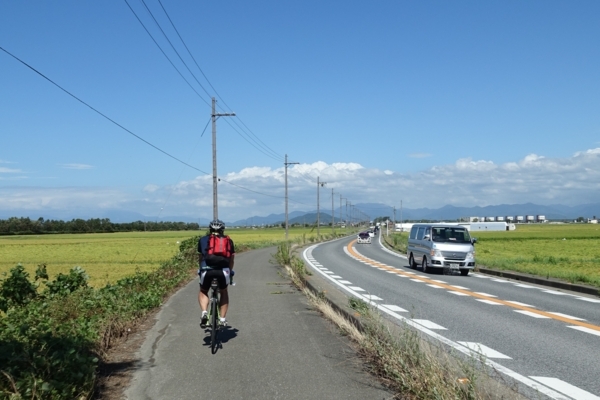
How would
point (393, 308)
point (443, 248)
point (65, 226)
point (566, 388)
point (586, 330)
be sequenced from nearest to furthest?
point (566, 388) < point (586, 330) < point (393, 308) < point (443, 248) < point (65, 226)

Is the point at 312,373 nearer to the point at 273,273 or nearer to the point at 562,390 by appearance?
the point at 562,390

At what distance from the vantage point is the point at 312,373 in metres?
6.50

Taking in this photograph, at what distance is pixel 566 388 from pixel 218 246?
4.58 meters

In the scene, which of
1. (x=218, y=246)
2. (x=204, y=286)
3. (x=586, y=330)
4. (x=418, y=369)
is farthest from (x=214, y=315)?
(x=586, y=330)

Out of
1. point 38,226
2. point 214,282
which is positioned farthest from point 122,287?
point 38,226

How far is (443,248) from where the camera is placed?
941 inches

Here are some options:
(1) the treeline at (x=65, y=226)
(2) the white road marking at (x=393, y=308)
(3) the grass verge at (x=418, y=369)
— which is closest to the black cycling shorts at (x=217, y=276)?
(3) the grass verge at (x=418, y=369)

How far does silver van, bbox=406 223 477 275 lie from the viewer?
936 inches

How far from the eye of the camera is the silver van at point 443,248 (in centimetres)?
2377

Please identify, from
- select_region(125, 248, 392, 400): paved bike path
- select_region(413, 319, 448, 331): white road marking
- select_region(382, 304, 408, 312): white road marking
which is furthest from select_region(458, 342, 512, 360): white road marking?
select_region(382, 304, 408, 312): white road marking

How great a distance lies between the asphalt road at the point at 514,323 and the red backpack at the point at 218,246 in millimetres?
3275

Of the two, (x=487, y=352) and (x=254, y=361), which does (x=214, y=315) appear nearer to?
(x=254, y=361)

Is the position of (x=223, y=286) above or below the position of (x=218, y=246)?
below

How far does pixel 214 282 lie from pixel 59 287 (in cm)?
738
